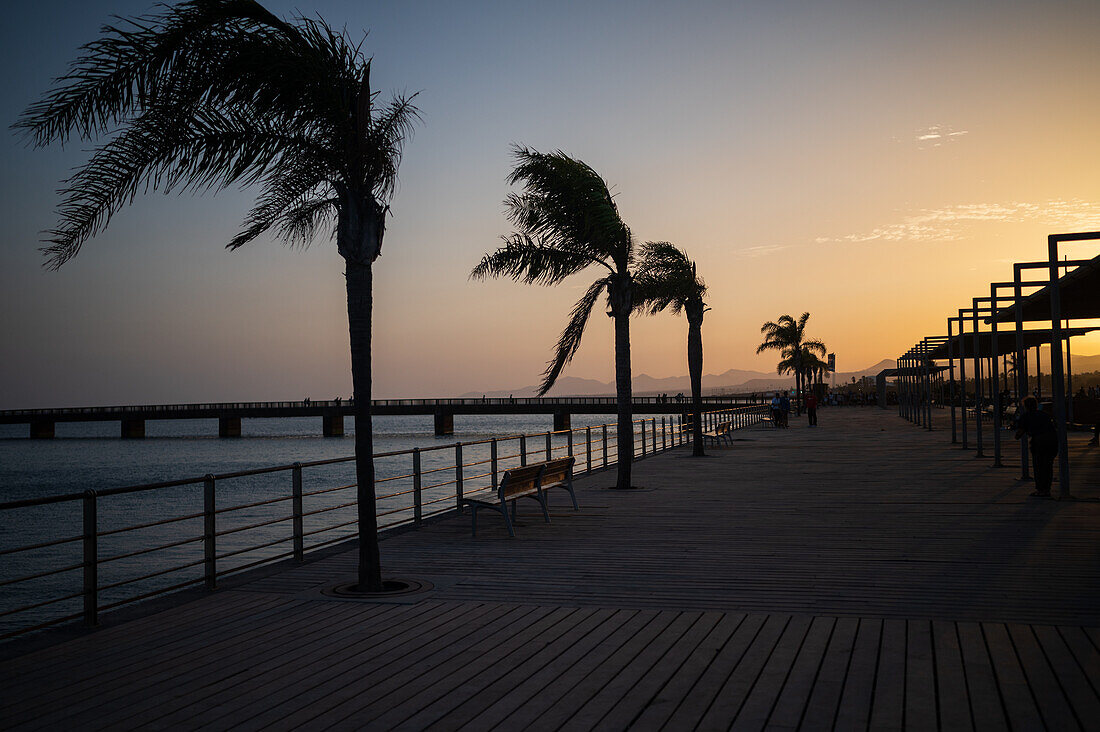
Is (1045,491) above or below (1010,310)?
below

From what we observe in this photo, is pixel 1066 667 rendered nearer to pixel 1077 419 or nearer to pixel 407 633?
pixel 407 633

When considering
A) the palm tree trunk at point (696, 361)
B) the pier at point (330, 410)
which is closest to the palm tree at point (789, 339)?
the pier at point (330, 410)

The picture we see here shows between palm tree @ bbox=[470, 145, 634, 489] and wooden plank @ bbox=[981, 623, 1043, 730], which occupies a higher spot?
palm tree @ bbox=[470, 145, 634, 489]

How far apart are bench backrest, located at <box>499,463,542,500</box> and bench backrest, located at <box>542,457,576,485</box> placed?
13 cm

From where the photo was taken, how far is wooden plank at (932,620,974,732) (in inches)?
142

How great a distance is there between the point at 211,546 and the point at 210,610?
0.86 m

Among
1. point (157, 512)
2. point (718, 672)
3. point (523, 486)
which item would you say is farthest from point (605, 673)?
point (157, 512)

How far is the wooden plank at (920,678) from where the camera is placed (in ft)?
11.9

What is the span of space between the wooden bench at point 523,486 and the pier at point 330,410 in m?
68.3

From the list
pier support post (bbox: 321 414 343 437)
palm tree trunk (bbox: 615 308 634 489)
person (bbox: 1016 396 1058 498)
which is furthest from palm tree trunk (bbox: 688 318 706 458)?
pier support post (bbox: 321 414 343 437)

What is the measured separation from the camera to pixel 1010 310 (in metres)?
13.3

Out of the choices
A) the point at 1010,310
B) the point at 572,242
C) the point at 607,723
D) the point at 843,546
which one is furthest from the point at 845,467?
the point at 607,723

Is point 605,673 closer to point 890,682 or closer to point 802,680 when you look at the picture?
point 802,680

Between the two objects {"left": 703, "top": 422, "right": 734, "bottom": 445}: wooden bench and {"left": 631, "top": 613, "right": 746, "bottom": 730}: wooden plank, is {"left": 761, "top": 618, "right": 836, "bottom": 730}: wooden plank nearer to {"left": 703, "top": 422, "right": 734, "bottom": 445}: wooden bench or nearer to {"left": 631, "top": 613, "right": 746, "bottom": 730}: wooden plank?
{"left": 631, "top": 613, "right": 746, "bottom": 730}: wooden plank
